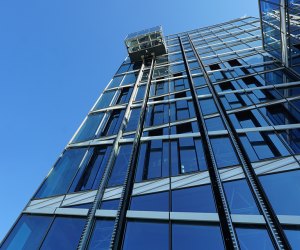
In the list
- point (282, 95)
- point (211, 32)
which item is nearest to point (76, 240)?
point (282, 95)

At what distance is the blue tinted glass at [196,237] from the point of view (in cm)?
901

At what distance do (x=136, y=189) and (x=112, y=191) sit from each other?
108 cm

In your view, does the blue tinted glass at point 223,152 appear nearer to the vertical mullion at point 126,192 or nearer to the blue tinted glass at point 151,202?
the blue tinted glass at point 151,202

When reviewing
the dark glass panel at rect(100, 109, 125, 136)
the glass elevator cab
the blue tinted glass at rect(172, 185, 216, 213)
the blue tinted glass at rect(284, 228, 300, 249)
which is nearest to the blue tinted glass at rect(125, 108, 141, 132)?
the dark glass panel at rect(100, 109, 125, 136)

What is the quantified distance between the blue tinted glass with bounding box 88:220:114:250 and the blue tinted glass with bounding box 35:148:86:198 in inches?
155

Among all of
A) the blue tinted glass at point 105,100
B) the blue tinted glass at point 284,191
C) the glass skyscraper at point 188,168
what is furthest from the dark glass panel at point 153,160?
the blue tinted glass at point 105,100

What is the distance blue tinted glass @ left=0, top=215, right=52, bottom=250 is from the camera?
39.3ft

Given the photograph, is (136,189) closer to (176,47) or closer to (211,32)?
(176,47)

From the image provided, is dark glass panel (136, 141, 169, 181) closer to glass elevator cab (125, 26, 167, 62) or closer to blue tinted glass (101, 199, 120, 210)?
blue tinted glass (101, 199, 120, 210)

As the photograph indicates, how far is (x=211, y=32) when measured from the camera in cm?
3984

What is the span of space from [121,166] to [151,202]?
3.49 meters

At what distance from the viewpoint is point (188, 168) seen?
43.7 ft

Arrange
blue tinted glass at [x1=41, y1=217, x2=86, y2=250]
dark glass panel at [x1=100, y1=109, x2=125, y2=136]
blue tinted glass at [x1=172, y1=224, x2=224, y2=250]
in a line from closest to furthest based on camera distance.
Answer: blue tinted glass at [x1=172, y1=224, x2=224, y2=250] < blue tinted glass at [x1=41, y1=217, x2=86, y2=250] < dark glass panel at [x1=100, y1=109, x2=125, y2=136]

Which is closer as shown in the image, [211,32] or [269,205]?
[269,205]
